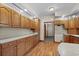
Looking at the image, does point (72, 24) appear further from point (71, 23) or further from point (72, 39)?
point (72, 39)

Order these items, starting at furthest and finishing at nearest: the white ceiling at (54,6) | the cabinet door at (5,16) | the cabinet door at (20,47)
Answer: the white ceiling at (54,6) → the cabinet door at (20,47) → the cabinet door at (5,16)

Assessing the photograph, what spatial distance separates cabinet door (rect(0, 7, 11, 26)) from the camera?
306 cm

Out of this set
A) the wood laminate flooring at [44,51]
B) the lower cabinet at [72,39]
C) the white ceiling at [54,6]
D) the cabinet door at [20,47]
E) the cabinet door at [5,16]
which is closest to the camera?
the cabinet door at [5,16]

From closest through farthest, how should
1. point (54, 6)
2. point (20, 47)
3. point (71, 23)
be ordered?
point (20, 47) → point (54, 6) → point (71, 23)

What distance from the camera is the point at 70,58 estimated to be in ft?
2.85

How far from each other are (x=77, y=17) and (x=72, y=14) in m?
0.43

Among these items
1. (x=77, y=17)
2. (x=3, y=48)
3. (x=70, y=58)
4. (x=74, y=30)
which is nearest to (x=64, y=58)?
(x=70, y=58)

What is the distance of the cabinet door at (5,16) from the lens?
3063mm

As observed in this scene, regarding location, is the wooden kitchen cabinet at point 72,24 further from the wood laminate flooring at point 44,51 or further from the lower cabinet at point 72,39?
the wood laminate flooring at point 44,51

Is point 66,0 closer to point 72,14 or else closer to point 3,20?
point 3,20

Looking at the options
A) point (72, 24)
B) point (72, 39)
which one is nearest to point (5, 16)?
point (72, 39)

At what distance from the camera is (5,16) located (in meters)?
3.28

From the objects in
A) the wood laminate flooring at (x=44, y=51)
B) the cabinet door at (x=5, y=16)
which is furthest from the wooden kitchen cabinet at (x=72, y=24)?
the cabinet door at (x=5, y=16)

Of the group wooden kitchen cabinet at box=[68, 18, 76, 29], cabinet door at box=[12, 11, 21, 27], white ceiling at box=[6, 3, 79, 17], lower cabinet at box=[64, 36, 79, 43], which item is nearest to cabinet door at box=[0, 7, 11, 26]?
cabinet door at box=[12, 11, 21, 27]
